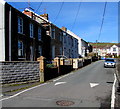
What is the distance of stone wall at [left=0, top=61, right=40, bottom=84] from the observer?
11.0 meters

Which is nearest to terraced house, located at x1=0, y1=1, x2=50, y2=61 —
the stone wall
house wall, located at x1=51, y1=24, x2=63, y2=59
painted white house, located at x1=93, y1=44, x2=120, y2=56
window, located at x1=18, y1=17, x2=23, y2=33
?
window, located at x1=18, y1=17, x2=23, y2=33

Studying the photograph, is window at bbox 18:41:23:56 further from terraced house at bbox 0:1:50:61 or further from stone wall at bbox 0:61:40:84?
stone wall at bbox 0:61:40:84

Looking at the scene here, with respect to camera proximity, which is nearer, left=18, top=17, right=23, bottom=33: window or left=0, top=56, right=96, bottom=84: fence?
left=0, top=56, right=96, bottom=84: fence

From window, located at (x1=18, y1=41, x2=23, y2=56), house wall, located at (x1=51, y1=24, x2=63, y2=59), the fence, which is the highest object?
house wall, located at (x1=51, y1=24, x2=63, y2=59)

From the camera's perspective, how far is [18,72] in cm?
1181

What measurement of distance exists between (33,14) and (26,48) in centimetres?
1089

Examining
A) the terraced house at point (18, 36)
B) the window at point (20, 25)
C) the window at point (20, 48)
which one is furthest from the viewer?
the window at point (20, 25)

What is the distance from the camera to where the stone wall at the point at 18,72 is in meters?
11.0

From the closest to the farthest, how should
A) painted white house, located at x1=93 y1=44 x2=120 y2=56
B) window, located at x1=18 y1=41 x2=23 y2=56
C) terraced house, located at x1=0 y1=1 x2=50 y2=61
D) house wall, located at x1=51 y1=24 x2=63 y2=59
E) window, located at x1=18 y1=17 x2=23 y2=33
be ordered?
terraced house, located at x1=0 y1=1 x2=50 y2=61, window, located at x1=18 y1=41 x2=23 y2=56, window, located at x1=18 y1=17 x2=23 y2=33, house wall, located at x1=51 y1=24 x2=63 y2=59, painted white house, located at x1=93 y1=44 x2=120 y2=56

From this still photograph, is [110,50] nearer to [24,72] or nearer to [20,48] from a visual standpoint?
[20,48]

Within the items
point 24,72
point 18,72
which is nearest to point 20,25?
point 24,72

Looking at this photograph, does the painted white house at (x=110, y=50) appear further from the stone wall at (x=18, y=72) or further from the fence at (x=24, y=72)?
the stone wall at (x=18, y=72)

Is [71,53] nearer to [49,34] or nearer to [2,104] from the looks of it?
[49,34]

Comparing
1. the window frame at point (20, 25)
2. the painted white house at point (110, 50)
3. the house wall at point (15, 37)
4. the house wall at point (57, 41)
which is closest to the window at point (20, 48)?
the house wall at point (15, 37)
